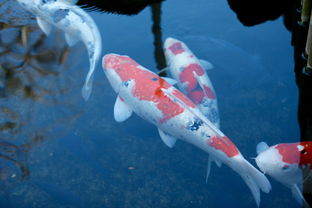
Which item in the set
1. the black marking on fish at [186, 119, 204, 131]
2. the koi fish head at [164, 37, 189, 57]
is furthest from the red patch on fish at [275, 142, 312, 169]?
the koi fish head at [164, 37, 189, 57]

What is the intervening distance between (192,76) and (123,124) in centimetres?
92

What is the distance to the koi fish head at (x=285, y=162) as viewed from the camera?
2.57 metres

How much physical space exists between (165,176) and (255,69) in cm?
178

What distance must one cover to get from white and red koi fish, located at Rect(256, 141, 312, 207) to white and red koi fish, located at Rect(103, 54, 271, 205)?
0.59 feet

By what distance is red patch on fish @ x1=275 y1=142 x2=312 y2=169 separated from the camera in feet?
8.36

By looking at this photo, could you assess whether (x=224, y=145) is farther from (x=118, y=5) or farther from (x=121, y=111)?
(x=118, y=5)

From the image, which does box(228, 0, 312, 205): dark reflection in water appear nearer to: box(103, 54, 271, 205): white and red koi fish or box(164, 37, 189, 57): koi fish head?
box(103, 54, 271, 205): white and red koi fish

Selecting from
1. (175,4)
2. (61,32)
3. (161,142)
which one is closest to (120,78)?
(161,142)

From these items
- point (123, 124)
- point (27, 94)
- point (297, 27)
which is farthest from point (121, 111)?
point (297, 27)

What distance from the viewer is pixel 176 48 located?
3.98 m

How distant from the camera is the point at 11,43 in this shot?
4402 millimetres

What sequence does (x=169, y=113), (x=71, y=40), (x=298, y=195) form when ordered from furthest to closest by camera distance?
(x=71, y=40), (x=169, y=113), (x=298, y=195)

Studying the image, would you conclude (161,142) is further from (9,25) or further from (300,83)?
(9,25)

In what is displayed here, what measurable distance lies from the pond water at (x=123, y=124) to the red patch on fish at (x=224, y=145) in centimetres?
39
